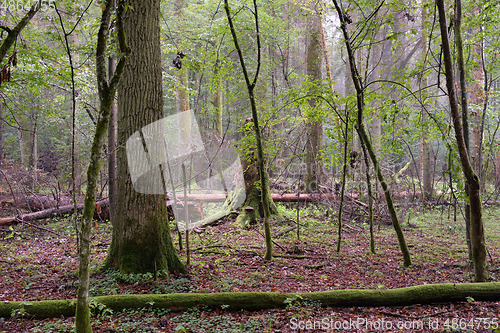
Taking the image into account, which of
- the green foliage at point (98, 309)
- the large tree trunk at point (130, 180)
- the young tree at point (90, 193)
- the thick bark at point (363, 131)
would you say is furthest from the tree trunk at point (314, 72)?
the young tree at point (90, 193)

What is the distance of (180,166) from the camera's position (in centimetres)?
1437

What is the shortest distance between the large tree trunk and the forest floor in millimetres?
348

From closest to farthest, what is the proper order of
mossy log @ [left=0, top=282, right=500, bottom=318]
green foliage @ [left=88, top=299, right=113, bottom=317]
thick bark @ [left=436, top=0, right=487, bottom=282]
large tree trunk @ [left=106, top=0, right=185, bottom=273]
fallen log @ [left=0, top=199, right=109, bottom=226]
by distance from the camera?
1. green foliage @ [left=88, top=299, right=113, bottom=317]
2. mossy log @ [left=0, top=282, right=500, bottom=318]
3. thick bark @ [left=436, top=0, right=487, bottom=282]
4. large tree trunk @ [left=106, top=0, right=185, bottom=273]
5. fallen log @ [left=0, top=199, right=109, bottom=226]

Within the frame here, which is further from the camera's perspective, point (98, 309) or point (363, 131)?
point (363, 131)

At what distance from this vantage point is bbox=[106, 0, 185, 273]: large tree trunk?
15.6 ft

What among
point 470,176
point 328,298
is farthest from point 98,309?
point 470,176

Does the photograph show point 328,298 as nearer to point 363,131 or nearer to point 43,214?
point 363,131

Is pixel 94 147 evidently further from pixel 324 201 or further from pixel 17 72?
pixel 324 201

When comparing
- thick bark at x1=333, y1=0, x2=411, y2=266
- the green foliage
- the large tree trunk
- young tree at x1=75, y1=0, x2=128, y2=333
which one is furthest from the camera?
thick bark at x1=333, y1=0, x2=411, y2=266

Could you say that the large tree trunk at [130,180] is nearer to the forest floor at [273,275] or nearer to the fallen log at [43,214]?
the forest floor at [273,275]

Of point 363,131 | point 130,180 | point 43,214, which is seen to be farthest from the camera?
point 43,214

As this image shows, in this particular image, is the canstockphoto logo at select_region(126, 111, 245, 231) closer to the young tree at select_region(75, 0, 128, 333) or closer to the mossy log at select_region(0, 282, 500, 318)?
the mossy log at select_region(0, 282, 500, 318)

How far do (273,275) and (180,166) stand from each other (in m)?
10.0

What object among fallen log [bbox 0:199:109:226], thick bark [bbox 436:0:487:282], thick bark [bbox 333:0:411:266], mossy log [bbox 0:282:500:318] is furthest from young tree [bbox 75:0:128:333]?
fallen log [bbox 0:199:109:226]
